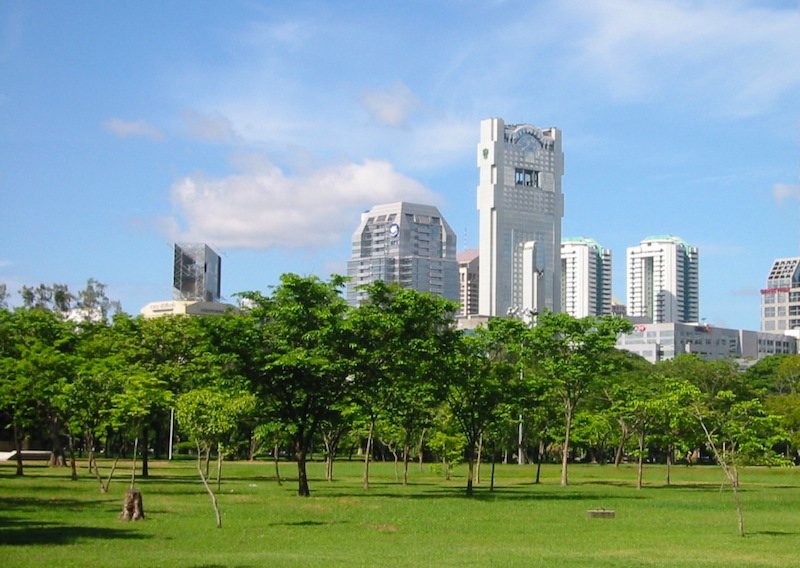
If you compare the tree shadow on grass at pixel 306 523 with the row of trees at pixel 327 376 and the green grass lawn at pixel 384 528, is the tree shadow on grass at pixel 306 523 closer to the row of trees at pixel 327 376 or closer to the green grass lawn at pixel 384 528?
the green grass lawn at pixel 384 528

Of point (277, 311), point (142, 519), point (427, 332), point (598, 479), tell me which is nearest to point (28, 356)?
point (277, 311)

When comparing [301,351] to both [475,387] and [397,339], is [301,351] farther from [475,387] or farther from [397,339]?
[475,387]

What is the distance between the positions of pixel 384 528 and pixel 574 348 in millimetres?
31913

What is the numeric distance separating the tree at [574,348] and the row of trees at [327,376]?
8 centimetres

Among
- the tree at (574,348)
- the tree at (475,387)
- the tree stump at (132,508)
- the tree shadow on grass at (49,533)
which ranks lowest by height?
the tree shadow on grass at (49,533)

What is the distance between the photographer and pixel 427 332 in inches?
1932

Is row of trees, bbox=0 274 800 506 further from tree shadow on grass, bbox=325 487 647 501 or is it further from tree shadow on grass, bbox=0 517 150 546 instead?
tree shadow on grass, bbox=0 517 150 546

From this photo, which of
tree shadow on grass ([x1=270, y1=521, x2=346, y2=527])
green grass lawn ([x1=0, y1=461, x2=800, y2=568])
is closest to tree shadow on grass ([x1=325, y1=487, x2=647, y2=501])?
green grass lawn ([x1=0, y1=461, x2=800, y2=568])

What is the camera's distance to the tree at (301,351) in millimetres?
46656

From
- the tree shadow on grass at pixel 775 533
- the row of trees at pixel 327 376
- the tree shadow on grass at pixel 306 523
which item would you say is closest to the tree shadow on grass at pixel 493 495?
the row of trees at pixel 327 376

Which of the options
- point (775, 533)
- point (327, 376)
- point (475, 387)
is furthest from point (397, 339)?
point (775, 533)

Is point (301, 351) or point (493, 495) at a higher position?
point (301, 351)

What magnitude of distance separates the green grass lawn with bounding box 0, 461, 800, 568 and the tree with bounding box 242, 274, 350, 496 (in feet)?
11.6

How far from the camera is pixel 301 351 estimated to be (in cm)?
4594
